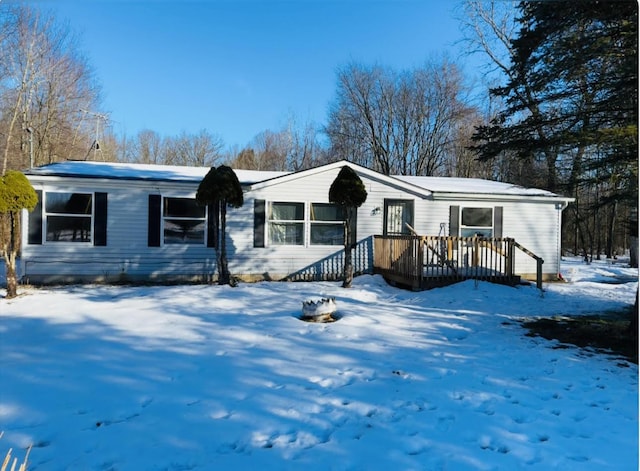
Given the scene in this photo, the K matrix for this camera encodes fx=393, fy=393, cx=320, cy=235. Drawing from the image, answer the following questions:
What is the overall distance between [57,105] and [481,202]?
25.0 m

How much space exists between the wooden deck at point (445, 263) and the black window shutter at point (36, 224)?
9.23 metres

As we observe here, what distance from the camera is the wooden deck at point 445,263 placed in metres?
9.69

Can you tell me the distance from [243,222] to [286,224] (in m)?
Answer: 1.27

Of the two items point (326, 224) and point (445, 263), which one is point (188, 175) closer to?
point (326, 224)

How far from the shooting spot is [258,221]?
449 inches

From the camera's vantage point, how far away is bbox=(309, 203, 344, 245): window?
468 inches

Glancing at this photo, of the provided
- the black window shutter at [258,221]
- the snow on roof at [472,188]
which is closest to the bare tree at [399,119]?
the snow on roof at [472,188]

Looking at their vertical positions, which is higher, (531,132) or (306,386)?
(531,132)

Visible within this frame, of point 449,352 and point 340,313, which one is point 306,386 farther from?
point 340,313

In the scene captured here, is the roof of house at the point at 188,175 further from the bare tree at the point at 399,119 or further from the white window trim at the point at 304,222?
the bare tree at the point at 399,119

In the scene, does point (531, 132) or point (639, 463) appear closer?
point (639, 463)

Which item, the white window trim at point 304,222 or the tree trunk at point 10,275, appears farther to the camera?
the white window trim at point 304,222

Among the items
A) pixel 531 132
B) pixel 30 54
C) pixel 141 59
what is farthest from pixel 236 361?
pixel 30 54

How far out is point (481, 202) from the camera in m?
12.7
